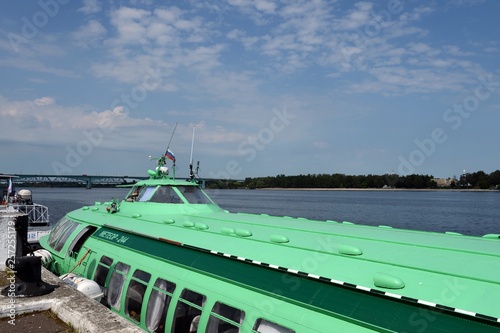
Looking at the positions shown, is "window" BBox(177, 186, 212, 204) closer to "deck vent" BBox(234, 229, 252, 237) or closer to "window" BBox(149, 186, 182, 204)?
"window" BBox(149, 186, 182, 204)

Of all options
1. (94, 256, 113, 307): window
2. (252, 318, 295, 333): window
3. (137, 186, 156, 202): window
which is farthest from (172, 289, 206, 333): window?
(137, 186, 156, 202): window

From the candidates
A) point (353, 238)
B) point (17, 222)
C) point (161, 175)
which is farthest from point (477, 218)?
point (17, 222)

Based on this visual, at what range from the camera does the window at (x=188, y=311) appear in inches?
276

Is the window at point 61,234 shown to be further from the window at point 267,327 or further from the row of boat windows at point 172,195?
the window at point 267,327

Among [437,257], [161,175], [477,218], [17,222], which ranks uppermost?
[161,175]

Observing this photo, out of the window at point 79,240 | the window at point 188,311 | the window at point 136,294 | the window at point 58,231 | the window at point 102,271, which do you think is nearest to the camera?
the window at point 188,311

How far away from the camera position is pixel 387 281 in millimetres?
4945

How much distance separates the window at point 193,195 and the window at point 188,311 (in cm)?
573

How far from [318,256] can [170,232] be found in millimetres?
4276

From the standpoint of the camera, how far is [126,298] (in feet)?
29.0

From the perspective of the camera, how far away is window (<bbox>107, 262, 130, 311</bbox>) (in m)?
9.23

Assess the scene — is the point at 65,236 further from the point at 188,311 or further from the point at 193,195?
the point at 188,311

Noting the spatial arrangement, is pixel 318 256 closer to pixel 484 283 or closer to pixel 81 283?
pixel 484 283

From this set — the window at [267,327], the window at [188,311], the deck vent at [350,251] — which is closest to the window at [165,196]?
the window at [188,311]
